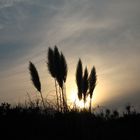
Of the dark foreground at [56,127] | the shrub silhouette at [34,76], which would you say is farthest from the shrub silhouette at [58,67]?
the dark foreground at [56,127]

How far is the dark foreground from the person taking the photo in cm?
590

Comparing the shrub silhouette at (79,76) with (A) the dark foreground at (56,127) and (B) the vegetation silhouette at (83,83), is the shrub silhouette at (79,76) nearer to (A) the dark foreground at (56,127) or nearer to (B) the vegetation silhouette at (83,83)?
(B) the vegetation silhouette at (83,83)

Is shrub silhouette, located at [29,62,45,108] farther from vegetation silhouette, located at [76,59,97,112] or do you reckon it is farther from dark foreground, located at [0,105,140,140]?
dark foreground, located at [0,105,140,140]

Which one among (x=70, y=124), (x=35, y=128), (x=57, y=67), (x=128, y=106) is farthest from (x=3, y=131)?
(x=57, y=67)

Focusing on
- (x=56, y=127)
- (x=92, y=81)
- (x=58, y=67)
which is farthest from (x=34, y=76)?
(x=56, y=127)

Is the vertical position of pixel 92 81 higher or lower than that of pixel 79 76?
higher

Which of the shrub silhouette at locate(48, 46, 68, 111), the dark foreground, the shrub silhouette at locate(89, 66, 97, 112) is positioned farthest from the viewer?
the shrub silhouette at locate(89, 66, 97, 112)

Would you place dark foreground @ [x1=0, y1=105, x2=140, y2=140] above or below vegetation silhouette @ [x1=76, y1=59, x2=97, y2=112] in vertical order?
below

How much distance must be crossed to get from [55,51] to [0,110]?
4.70 m

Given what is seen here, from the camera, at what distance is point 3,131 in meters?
5.75

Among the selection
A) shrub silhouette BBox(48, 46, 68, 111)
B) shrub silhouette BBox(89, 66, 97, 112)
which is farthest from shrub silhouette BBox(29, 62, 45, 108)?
shrub silhouette BBox(89, 66, 97, 112)

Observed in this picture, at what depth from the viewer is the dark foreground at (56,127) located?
19.4 ft

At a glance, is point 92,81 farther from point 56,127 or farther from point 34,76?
point 56,127

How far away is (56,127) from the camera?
21.3 ft
